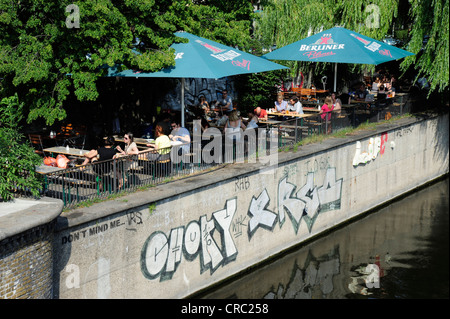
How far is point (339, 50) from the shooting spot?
19.1 meters

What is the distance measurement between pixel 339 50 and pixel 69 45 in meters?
8.63

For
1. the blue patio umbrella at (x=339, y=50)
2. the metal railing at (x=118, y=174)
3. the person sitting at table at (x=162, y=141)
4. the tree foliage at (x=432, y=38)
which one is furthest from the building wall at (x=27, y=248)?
the tree foliage at (x=432, y=38)

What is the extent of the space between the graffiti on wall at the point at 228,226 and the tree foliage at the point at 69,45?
3700 mm

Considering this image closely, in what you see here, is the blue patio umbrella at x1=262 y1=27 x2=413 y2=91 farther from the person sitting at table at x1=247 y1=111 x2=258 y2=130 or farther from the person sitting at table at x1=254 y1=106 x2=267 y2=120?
the person sitting at table at x1=247 y1=111 x2=258 y2=130

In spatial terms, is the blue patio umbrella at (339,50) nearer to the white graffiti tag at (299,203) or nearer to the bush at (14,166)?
the white graffiti tag at (299,203)

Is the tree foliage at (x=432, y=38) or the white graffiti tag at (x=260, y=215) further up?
the tree foliage at (x=432, y=38)

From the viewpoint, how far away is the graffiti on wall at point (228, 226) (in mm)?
12289

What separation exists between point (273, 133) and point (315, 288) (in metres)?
4.03

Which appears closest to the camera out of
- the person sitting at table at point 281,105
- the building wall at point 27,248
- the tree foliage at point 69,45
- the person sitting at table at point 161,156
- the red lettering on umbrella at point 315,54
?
the building wall at point 27,248

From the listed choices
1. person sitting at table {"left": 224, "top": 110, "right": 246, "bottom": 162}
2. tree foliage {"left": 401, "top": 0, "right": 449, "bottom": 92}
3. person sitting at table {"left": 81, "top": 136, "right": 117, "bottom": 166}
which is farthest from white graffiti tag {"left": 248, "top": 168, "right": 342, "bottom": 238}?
tree foliage {"left": 401, "top": 0, "right": 449, "bottom": 92}

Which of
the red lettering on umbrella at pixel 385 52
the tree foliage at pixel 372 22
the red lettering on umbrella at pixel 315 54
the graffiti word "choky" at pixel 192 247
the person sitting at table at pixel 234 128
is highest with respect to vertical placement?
the tree foliage at pixel 372 22

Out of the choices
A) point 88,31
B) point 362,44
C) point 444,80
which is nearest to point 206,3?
point 362,44

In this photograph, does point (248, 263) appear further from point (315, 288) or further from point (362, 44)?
point (362, 44)

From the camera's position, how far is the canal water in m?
14.2
